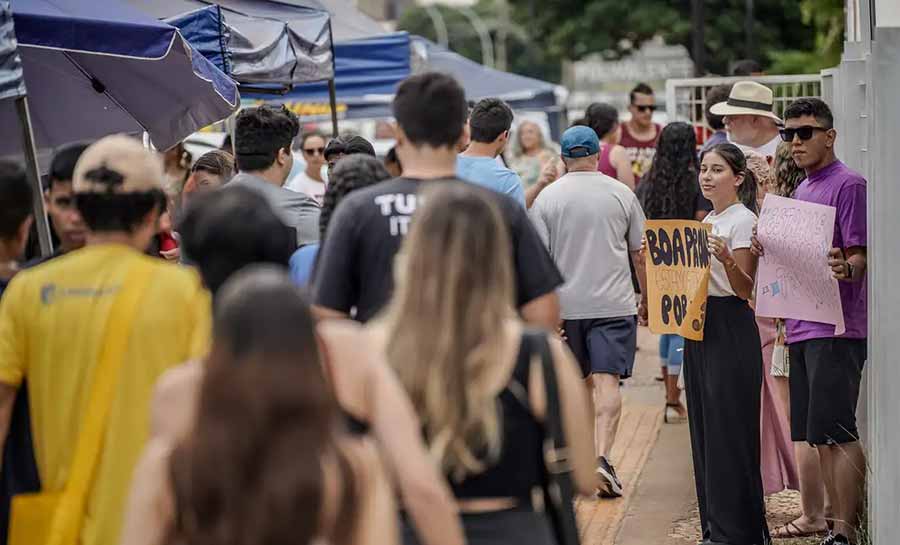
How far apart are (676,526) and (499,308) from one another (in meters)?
5.01

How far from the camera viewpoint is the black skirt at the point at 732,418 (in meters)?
7.54

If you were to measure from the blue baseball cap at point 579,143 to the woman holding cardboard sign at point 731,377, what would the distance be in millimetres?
1575

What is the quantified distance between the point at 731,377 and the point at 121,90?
4.53 m

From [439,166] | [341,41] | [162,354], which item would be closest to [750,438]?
[439,166]

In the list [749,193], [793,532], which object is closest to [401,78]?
[749,193]

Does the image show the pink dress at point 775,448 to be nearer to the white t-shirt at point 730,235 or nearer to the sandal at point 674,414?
the white t-shirt at point 730,235

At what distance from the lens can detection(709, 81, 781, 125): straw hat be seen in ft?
32.7

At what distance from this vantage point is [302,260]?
226 inches

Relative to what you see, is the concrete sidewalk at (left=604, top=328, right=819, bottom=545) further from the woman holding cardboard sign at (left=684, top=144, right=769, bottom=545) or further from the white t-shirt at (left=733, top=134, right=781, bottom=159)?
the white t-shirt at (left=733, top=134, right=781, bottom=159)

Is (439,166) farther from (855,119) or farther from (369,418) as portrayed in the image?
(855,119)

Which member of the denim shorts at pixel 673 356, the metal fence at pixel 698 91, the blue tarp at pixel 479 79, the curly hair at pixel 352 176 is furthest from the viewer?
the blue tarp at pixel 479 79

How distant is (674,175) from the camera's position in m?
9.49

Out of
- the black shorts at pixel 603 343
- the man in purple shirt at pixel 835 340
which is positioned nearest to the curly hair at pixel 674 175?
the black shorts at pixel 603 343

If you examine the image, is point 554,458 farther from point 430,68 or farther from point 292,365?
point 430,68
